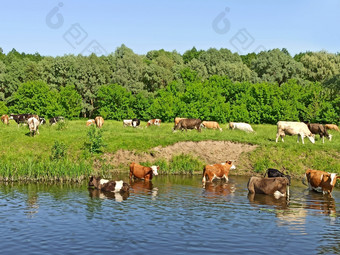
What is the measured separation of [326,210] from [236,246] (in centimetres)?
768

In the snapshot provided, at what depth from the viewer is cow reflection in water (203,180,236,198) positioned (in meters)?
21.5

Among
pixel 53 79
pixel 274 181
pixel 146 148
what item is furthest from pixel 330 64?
pixel 274 181

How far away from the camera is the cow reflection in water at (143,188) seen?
2154cm

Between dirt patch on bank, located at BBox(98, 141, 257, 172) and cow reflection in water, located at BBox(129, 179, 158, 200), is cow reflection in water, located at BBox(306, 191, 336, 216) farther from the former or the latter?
dirt patch on bank, located at BBox(98, 141, 257, 172)

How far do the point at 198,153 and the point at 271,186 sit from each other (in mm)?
12591

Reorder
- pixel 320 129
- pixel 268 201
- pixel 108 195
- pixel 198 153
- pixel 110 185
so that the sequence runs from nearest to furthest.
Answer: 1. pixel 268 201
2. pixel 108 195
3. pixel 110 185
4. pixel 198 153
5. pixel 320 129

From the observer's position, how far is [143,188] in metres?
23.1

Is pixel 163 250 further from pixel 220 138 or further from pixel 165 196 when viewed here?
pixel 220 138

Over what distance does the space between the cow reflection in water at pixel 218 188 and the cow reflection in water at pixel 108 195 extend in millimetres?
4707

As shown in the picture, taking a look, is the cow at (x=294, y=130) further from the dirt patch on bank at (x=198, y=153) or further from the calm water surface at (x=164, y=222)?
the calm water surface at (x=164, y=222)

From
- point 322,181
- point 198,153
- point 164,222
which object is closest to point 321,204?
point 322,181

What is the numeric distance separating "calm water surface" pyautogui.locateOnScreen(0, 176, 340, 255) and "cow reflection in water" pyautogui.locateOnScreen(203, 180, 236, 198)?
4.5 inches

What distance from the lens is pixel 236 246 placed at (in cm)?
1266

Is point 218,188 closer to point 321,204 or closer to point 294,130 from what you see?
point 321,204
